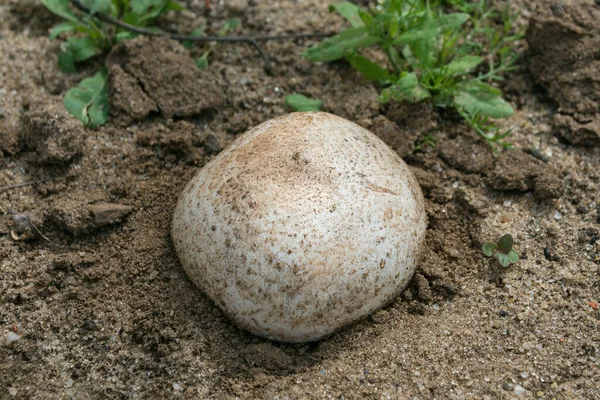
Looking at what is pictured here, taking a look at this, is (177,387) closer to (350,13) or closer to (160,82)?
(160,82)

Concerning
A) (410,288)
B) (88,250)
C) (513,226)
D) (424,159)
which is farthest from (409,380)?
(88,250)

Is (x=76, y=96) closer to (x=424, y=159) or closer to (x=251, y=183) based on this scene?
(x=251, y=183)

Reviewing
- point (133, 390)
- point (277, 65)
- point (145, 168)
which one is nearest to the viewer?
point (133, 390)

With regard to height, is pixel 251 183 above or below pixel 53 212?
above

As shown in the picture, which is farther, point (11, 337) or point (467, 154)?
point (467, 154)

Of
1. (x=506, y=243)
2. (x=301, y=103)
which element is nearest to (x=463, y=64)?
(x=301, y=103)

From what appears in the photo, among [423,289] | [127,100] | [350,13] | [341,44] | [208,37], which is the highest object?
[350,13]

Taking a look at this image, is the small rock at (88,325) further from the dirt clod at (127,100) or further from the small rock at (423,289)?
the small rock at (423,289)

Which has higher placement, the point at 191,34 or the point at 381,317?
the point at 191,34
